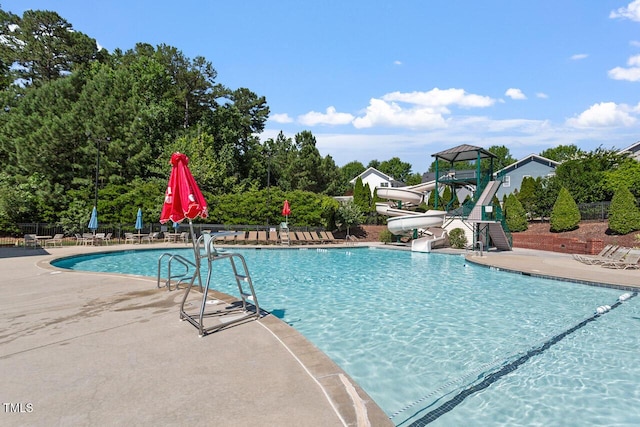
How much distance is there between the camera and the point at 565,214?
22656 millimetres

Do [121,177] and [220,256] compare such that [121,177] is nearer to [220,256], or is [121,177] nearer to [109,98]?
[109,98]

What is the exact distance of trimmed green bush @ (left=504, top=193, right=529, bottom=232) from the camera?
82.6ft

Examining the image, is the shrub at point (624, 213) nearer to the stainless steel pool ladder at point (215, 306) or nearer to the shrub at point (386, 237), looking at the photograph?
the shrub at point (386, 237)

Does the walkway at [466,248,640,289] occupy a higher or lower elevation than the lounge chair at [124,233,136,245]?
lower

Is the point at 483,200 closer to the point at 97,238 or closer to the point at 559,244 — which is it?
the point at 559,244

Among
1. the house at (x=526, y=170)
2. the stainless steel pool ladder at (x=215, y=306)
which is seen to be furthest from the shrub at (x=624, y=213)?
the stainless steel pool ladder at (x=215, y=306)

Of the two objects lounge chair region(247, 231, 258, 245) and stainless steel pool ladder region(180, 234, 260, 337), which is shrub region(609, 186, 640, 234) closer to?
lounge chair region(247, 231, 258, 245)

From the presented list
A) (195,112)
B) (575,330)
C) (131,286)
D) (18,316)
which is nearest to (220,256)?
(18,316)

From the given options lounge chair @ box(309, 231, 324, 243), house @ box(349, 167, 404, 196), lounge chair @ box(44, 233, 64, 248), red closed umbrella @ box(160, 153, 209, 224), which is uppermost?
house @ box(349, 167, 404, 196)

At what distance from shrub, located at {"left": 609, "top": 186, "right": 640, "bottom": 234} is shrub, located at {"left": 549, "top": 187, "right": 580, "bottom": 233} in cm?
248

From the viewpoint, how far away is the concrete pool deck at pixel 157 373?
9.30ft

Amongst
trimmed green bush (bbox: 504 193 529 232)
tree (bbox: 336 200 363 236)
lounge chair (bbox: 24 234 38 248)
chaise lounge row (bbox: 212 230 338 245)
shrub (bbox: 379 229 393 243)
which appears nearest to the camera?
lounge chair (bbox: 24 234 38 248)

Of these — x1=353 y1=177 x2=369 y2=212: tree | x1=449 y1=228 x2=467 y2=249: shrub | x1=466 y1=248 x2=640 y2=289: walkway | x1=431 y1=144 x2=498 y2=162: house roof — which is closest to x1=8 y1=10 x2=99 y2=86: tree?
x1=353 y1=177 x2=369 y2=212: tree

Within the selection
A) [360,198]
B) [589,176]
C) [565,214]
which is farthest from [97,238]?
[589,176]
